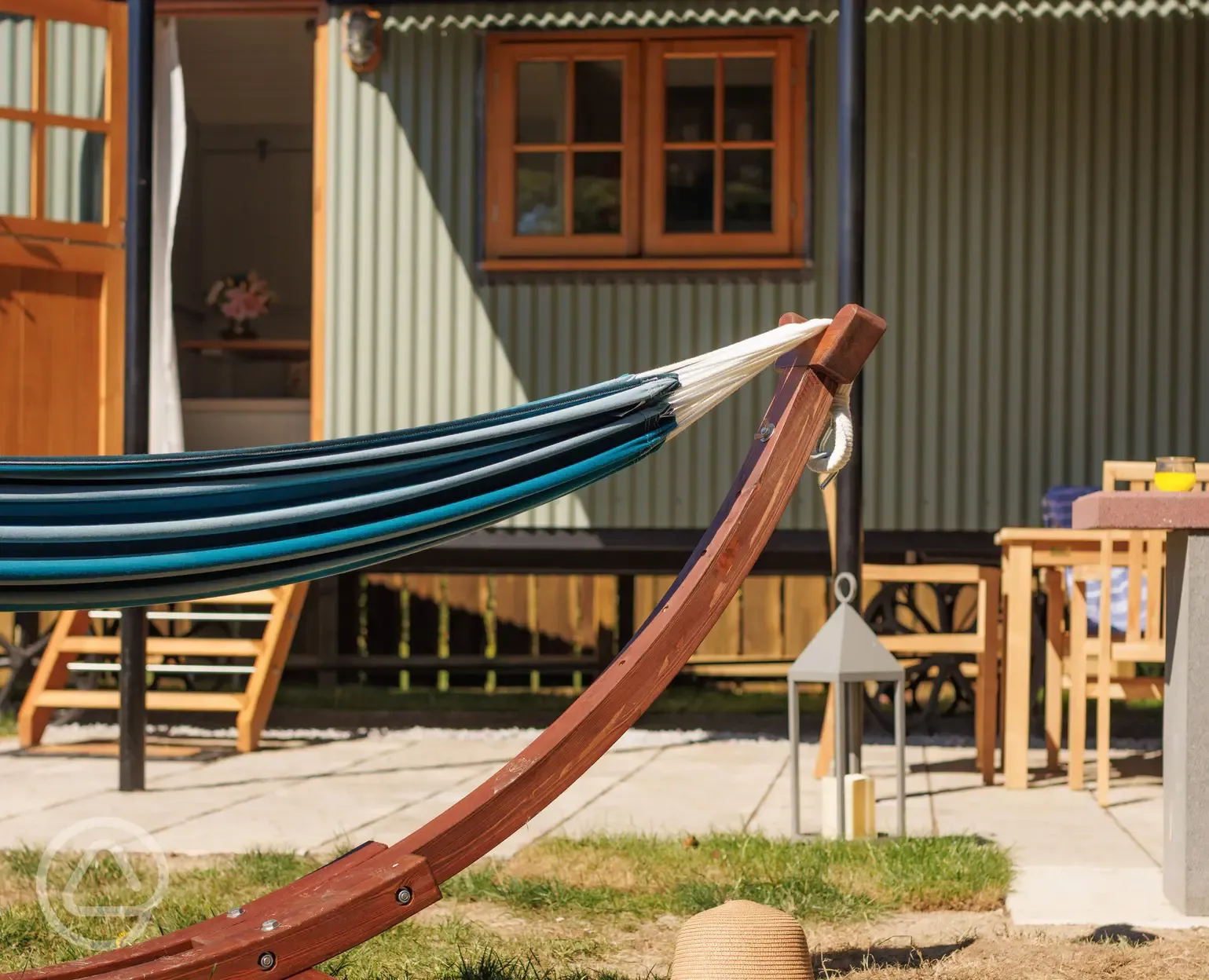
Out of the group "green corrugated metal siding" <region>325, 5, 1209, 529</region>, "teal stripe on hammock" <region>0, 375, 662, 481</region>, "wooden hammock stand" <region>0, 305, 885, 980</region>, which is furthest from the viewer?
"green corrugated metal siding" <region>325, 5, 1209, 529</region>

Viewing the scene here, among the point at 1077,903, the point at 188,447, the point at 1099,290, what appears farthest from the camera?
the point at 188,447

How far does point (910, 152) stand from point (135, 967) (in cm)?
616

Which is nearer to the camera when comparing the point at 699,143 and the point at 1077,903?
the point at 1077,903

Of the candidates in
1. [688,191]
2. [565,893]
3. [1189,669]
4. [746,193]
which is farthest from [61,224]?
[1189,669]

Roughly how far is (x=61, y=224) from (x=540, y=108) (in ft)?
7.73

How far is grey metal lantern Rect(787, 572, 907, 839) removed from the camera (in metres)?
4.77

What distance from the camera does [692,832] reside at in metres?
5.09

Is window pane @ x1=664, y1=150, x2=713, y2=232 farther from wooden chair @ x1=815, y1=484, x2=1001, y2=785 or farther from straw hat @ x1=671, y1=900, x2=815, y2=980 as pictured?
straw hat @ x1=671, y1=900, x2=815, y2=980

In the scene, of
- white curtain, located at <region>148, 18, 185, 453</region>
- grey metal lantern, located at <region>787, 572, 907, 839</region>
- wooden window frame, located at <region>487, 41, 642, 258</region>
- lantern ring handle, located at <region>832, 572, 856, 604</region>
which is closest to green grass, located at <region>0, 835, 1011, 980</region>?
grey metal lantern, located at <region>787, 572, 907, 839</region>

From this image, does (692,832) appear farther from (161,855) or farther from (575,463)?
(575,463)

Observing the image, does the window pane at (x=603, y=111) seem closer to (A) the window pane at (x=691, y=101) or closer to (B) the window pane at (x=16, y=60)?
(A) the window pane at (x=691, y=101)

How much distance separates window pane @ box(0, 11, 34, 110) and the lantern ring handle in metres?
5.12

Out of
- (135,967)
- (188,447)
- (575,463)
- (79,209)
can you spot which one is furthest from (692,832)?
(188,447)

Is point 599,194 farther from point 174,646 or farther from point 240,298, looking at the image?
point 240,298
